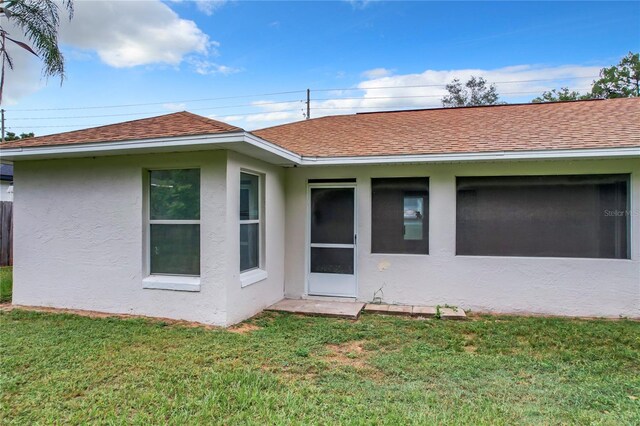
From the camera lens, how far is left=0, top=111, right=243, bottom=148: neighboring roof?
16.6 ft

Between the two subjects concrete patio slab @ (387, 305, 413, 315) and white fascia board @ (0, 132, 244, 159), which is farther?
concrete patio slab @ (387, 305, 413, 315)

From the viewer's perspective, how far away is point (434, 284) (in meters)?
6.50

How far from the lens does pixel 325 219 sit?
7.11m

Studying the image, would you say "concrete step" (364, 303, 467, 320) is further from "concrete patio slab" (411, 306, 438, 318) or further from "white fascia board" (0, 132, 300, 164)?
"white fascia board" (0, 132, 300, 164)

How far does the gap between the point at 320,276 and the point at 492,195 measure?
133 inches

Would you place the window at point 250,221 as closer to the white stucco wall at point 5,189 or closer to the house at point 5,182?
the house at point 5,182

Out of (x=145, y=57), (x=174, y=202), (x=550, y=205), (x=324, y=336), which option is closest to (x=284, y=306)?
(x=324, y=336)

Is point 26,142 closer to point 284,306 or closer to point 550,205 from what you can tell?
point 284,306

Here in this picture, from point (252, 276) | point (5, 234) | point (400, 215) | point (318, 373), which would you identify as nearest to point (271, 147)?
point (252, 276)

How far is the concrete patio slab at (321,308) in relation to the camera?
6000 millimetres

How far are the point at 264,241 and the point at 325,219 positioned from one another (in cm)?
132

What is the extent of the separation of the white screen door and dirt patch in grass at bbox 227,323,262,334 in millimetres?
1909

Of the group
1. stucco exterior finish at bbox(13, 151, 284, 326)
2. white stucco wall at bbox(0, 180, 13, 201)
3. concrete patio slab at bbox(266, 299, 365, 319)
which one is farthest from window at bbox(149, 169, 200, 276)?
white stucco wall at bbox(0, 180, 13, 201)

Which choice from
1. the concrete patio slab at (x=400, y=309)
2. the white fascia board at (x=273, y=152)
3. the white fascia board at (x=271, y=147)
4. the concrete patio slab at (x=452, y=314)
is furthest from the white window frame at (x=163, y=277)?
the concrete patio slab at (x=452, y=314)
